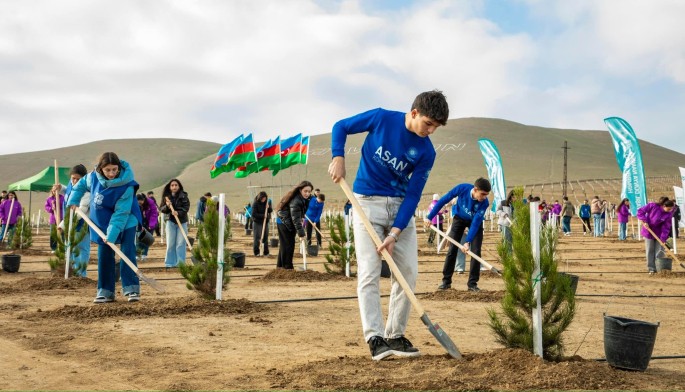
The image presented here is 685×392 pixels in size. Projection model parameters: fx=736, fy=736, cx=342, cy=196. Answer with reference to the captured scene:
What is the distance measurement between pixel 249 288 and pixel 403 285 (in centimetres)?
658

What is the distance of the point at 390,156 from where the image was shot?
555cm

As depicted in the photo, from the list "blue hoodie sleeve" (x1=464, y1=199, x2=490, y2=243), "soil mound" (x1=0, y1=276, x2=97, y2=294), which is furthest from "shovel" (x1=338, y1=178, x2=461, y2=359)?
"soil mound" (x1=0, y1=276, x2=97, y2=294)

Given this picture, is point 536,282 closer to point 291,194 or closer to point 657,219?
point 291,194

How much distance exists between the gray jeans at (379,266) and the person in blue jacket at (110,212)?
13.8 feet

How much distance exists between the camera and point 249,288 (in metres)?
11.6

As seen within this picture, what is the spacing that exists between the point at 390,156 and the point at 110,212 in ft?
15.7

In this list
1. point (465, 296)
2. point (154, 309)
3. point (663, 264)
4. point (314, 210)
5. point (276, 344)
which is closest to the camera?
point (276, 344)

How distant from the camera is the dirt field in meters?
4.79

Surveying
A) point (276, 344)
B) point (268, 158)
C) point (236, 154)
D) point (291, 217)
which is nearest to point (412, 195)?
point (276, 344)

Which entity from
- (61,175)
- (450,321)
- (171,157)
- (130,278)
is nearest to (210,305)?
(130,278)

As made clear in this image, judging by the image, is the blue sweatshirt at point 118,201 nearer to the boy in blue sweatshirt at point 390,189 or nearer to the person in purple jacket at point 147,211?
the boy in blue sweatshirt at point 390,189

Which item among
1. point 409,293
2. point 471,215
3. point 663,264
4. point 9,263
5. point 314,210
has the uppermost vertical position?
point 314,210

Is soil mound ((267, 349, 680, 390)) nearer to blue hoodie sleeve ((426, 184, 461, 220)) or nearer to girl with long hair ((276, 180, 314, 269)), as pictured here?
blue hoodie sleeve ((426, 184, 461, 220))

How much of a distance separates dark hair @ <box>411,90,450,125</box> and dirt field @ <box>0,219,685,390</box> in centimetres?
176
